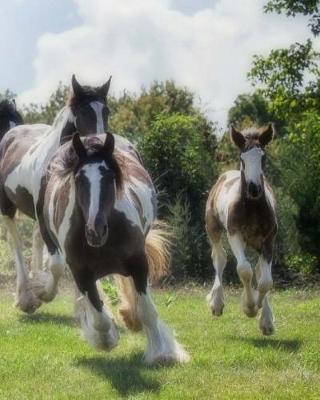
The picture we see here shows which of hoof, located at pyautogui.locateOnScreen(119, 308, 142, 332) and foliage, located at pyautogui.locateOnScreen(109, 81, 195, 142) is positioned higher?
foliage, located at pyautogui.locateOnScreen(109, 81, 195, 142)

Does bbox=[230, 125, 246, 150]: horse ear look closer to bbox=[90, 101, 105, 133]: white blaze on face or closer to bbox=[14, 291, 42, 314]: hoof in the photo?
bbox=[90, 101, 105, 133]: white blaze on face

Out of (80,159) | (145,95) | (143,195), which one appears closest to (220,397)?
(80,159)

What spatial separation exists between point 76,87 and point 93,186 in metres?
2.82

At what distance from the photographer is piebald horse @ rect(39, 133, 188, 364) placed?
6746mm

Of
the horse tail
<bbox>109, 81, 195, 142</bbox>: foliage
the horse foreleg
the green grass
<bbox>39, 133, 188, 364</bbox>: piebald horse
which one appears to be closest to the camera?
the green grass

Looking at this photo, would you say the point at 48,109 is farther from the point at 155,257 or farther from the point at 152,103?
the point at 155,257

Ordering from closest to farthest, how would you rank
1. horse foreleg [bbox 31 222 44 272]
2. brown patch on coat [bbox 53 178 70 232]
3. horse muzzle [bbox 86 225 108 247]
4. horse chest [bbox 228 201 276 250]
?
horse muzzle [bbox 86 225 108 247], brown patch on coat [bbox 53 178 70 232], horse chest [bbox 228 201 276 250], horse foreleg [bbox 31 222 44 272]

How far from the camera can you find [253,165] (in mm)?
9039

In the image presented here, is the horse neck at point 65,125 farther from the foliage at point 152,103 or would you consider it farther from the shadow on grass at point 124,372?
the foliage at point 152,103

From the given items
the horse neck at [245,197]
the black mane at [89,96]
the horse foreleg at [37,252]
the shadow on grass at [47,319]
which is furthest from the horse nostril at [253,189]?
the horse foreleg at [37,252]

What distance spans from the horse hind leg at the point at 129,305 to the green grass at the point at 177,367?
245 mm

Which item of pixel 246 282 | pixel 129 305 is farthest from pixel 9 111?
pixel 129 305

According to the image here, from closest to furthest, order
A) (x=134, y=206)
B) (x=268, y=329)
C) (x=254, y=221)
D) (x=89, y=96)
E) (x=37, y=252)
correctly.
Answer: (x=134, y=206) → (x=268, y=329) → (x=89, y=96) → (x=254, y=221) → (x=37, y=252)

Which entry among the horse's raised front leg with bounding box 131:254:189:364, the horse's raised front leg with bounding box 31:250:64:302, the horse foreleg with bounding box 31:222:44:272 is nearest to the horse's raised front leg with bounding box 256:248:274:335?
the horse's raised front leg with bounding box 131:254:189:364
